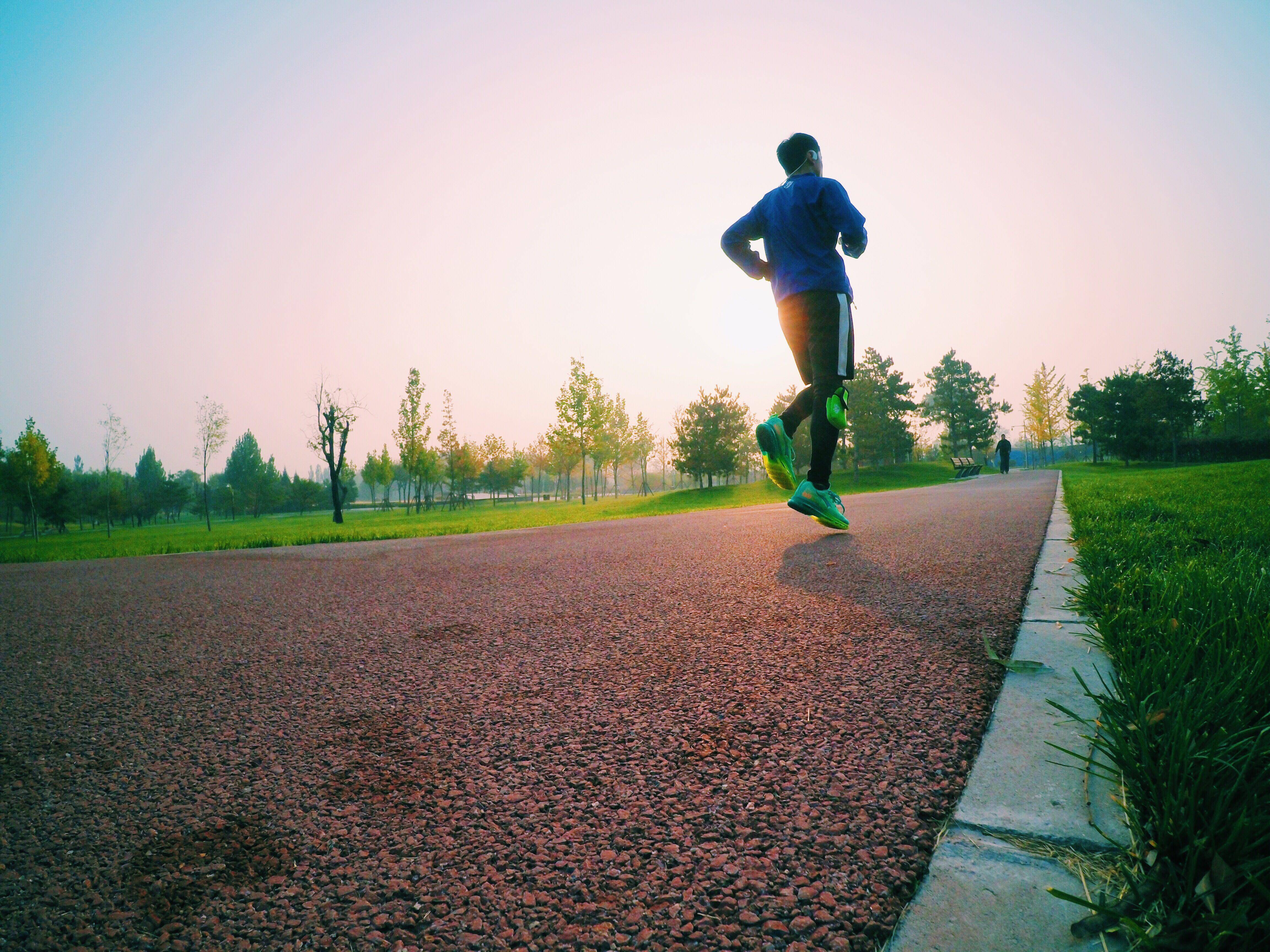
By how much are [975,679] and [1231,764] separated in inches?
28.7

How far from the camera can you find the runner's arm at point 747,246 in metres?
4.71

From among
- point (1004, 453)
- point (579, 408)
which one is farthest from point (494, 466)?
point (1004, 453)

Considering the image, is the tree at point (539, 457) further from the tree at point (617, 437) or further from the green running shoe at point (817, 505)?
the green running shoe at point (817, 505)

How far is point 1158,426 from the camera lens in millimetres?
44625

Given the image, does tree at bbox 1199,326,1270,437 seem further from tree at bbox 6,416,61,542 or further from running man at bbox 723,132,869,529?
tree at bbox 6,416,61,542

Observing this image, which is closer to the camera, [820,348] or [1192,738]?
[1192,738]

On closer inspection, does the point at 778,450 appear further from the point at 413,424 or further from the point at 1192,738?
the point at 413,424

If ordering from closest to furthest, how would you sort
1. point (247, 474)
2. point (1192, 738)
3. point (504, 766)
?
1. point (1192, 738)
2. point (504, 766)
3. point (247, 474)

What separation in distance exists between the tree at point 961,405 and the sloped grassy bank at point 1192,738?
2691 inches

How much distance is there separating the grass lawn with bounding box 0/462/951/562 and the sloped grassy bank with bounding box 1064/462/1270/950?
790cm

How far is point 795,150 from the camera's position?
15.3 ft

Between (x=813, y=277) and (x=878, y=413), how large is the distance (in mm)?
46816

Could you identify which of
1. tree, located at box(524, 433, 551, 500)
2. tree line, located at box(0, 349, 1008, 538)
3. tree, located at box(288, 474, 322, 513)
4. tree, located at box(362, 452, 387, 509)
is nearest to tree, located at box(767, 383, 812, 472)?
tree line, located at box(0, 349, 1008, 538)

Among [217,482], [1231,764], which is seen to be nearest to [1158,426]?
[1231,764]
